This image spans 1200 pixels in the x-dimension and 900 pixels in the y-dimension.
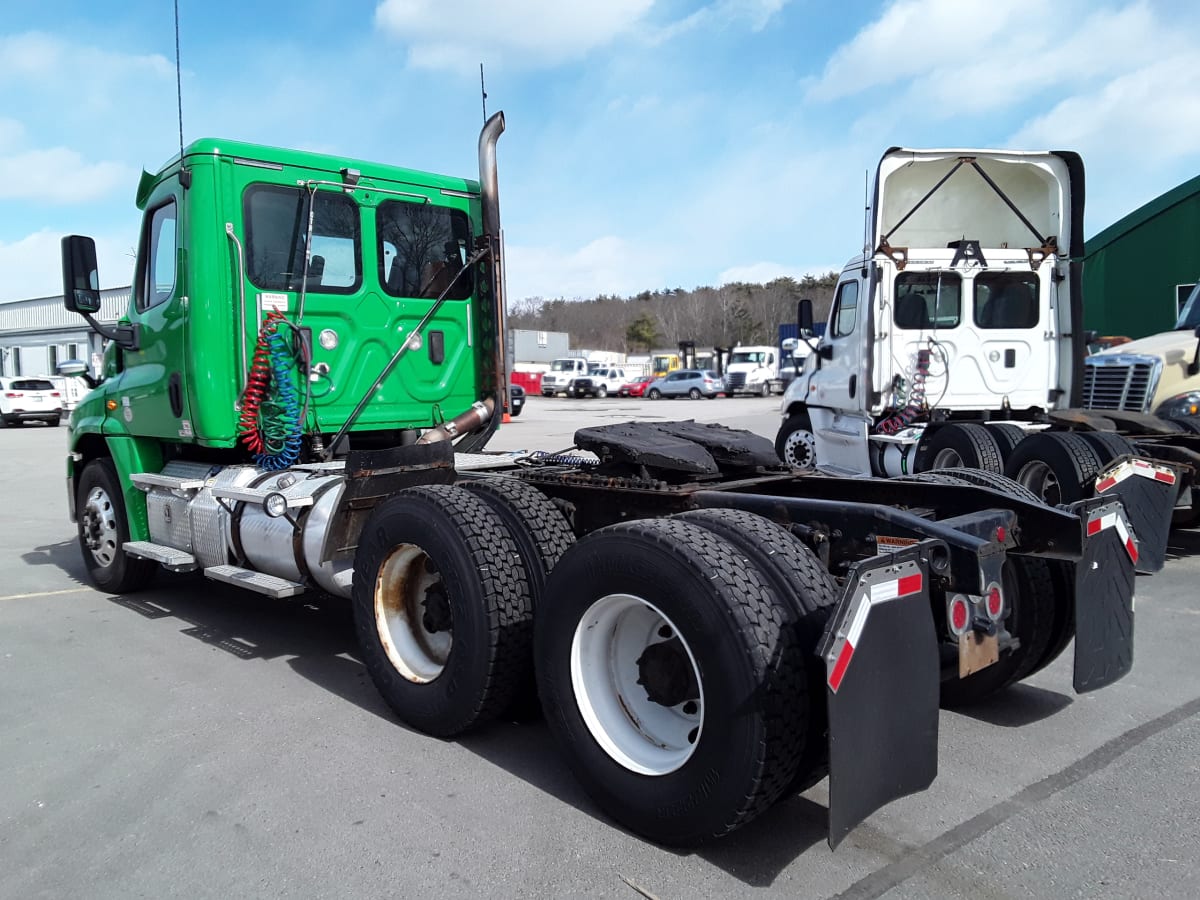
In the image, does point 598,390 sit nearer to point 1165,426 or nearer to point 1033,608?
point 1165,426

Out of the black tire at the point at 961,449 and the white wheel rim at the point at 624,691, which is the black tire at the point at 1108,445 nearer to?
the black tire at the point at 961,449

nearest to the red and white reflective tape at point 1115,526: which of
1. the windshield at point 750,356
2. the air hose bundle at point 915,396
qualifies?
the air hose bundle at point 915,396

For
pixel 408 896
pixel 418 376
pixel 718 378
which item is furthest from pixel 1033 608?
pixel 718 378

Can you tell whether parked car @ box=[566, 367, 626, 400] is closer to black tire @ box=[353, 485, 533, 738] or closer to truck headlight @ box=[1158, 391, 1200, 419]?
truck headlight @ box=[1158, 391, 1200, 419]

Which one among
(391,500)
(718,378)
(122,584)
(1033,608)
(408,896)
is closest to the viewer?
(408,896)

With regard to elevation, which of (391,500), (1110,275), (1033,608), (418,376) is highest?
(1110,275)

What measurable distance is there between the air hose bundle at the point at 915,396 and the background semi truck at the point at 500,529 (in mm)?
4990

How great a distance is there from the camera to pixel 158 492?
6285 millimetres

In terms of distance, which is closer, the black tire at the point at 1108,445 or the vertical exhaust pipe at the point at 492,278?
the vertical exhaust pipe at the point at 492,278

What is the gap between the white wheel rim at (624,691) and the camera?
3229mm

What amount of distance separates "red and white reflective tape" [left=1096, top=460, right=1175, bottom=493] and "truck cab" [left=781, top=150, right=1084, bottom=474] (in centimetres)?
388

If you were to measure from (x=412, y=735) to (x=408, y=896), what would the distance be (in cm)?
130

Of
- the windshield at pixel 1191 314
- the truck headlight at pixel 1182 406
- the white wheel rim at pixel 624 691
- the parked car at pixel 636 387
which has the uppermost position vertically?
the windshield at pixel 1191 314

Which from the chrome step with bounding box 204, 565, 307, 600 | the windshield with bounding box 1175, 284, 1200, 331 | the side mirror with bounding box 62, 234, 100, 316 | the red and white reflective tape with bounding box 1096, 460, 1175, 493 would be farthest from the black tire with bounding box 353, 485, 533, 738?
Result: the windshield with bounding box 1175, 284, 1200, 331
